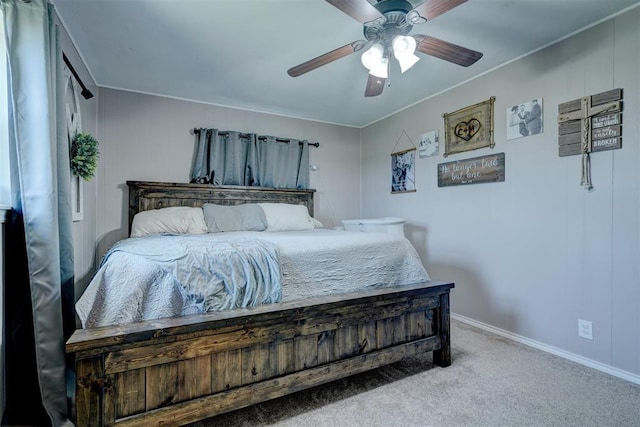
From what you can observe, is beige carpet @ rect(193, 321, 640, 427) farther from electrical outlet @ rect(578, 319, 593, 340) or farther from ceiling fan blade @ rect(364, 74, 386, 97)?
ceiling fan blade @ rect(364, 74, 386, 97)

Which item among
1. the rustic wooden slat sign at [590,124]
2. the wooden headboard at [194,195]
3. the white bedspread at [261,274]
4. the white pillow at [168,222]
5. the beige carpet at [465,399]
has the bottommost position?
the beige carpet at [465,399]

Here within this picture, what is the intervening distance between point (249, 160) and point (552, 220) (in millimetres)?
3061

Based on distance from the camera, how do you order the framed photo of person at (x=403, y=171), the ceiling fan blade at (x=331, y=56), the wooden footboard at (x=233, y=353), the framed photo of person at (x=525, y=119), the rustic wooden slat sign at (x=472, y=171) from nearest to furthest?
the wooden footboard at (x=233, y=353) < the ceiling fan blade at (x=331, y=56) < the framed photo of person at (x=525, y=119) < the rustic wooden slat sign at (x=472, y=171) < the framed photo of person at (x=403, y=171)

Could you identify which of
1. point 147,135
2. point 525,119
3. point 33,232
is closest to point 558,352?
point 525,119

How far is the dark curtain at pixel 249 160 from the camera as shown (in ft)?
11.8

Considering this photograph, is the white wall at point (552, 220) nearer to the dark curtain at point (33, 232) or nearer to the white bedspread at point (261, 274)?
the white bedspread at point (261, 274)

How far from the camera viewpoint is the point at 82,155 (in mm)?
2125

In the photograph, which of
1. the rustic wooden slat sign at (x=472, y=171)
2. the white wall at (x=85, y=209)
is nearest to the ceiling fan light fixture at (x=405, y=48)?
the rustic wooden slat sign at (x=472, y=171)

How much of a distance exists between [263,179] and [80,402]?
2854 mm

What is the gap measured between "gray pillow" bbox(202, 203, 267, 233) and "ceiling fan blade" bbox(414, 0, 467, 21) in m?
2.32

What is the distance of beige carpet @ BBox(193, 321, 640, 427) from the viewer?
165 centimetres

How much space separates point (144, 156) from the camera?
338 centimetres

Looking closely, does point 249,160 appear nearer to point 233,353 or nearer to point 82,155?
point 82,155

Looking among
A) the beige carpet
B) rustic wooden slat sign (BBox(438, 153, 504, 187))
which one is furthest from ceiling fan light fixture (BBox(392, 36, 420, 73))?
the beige carpet
